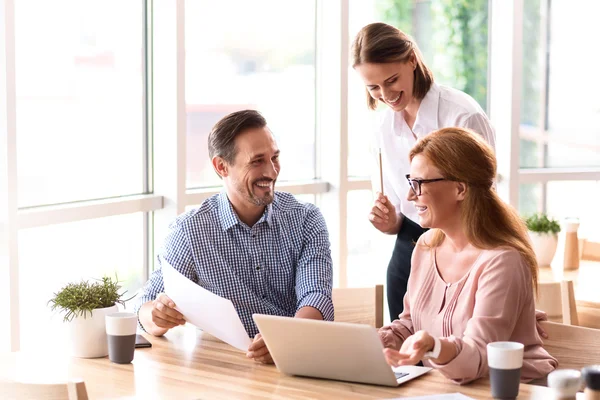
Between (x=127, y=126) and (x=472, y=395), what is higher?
(x=127, y=126)

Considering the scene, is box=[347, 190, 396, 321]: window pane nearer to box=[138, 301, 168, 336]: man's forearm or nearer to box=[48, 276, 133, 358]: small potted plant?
box=[138, 301, 168, 336]: man's forearm

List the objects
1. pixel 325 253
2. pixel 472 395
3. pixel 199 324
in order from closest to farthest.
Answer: pixel 472 395
pixel 199 324
pixel 325 253

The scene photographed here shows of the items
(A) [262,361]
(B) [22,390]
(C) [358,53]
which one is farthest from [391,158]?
(B) [22,390]

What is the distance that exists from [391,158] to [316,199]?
1.49 m

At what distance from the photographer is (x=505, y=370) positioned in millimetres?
1890

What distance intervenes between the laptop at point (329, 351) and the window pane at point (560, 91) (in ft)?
11.1

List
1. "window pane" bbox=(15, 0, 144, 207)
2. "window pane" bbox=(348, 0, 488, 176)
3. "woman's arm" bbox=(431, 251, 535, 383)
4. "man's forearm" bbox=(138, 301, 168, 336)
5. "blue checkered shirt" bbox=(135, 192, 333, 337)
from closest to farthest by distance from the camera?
"woman's arm" bbox=(431, 251, 535, 383) < "man's forearm" bbox=(138, 301, 168, 336) < "blue checkered shirt" bbox=(135, 192, 333, 337) < "window pane" bbox=(15, 0, 144, 207) < "window pane" bbox=(348, 0, 488, 176)

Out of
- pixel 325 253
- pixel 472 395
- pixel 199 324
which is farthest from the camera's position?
pixel 325 253

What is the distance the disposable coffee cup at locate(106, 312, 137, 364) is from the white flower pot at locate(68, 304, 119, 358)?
53mm

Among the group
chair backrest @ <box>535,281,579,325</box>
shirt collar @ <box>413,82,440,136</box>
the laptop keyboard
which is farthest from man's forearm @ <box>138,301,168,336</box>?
chair backrest @ <box>535,281,579,325</box>

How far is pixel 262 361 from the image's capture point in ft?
7.30

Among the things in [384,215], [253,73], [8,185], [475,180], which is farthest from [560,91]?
[8,185]

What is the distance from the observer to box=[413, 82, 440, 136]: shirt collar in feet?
9.78

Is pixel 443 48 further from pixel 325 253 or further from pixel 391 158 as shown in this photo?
pixel 325 253
